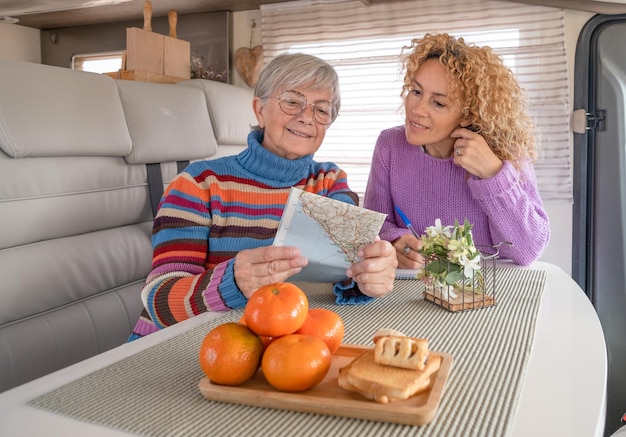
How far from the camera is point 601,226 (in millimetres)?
3025

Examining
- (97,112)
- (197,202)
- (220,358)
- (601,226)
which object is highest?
(97,112)

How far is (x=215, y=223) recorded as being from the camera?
1392mm

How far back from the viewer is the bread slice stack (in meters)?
0.65

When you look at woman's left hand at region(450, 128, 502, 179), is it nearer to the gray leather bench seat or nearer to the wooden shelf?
the gray leather bench seat

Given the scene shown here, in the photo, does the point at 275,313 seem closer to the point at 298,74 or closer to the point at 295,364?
the point at 295,364

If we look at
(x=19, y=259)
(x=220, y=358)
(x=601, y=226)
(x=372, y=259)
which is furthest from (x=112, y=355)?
(x=601, y=226)

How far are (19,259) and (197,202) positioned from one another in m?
0.78

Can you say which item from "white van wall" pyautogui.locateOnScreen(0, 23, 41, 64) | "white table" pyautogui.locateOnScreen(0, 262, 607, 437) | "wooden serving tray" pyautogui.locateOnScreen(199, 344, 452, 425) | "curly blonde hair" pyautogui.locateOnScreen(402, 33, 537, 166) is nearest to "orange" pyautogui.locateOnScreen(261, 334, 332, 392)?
"wooden serving tray" pyautogui.locateOnScreen(199, 344, 452, 425)

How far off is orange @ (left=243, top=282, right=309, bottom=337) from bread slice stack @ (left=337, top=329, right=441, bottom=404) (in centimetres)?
9

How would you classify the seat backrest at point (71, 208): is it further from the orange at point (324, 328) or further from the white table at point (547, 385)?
the orange at point (324, 328)

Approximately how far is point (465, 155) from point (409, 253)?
34cm

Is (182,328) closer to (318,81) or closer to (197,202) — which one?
(197,202)

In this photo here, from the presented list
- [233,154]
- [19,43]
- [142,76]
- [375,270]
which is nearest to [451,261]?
[375,270]

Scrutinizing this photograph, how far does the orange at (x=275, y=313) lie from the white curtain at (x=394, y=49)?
229 cm
